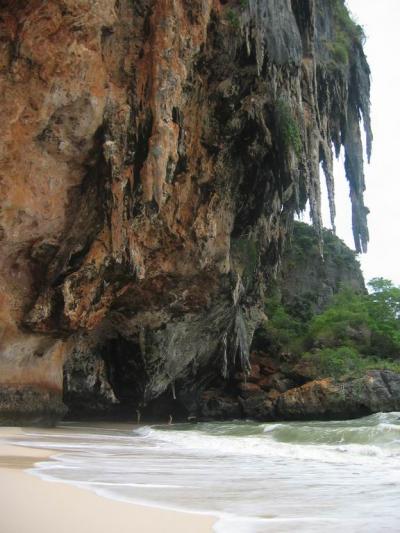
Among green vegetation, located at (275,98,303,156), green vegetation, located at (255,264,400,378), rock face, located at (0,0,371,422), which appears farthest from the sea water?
green vegetation, located at (255,264,400,378)

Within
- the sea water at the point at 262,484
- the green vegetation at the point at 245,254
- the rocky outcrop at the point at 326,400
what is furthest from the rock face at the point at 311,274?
the sea water at the point at 262,484

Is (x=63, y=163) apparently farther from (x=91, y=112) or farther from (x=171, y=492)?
(x=171, y=492)

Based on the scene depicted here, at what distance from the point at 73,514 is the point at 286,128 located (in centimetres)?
1122

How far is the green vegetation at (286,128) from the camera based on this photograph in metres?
12.3

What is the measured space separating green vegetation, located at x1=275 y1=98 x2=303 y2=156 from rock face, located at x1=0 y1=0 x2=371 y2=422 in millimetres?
41

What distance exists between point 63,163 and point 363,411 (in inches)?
441

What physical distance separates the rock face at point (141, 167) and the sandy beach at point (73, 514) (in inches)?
302

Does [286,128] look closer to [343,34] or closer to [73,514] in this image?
[343,34]

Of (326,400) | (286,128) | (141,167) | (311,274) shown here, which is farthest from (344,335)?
(141,167)

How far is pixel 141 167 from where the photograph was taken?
1049 centimetres

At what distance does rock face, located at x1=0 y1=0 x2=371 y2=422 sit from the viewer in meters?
9.55

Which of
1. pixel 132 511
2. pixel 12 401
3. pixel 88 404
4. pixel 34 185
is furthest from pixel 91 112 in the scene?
pixel 88 404

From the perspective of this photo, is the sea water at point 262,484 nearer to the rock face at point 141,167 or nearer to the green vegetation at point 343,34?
the rock face at point 141,167

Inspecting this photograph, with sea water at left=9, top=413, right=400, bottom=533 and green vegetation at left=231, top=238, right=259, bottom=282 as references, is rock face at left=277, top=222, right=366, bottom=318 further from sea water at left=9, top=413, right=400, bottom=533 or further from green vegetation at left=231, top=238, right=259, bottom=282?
sea water at left=9, top=413, right=400, bottom=533
